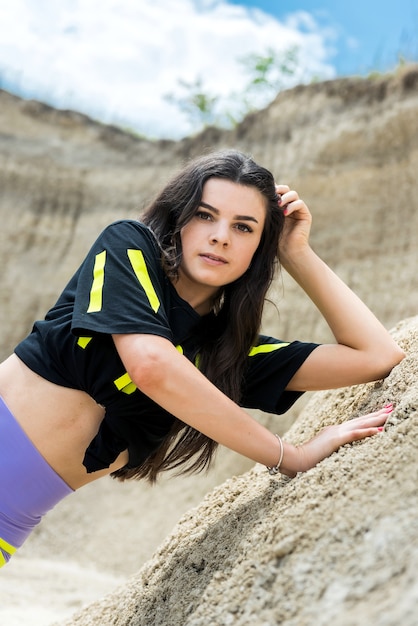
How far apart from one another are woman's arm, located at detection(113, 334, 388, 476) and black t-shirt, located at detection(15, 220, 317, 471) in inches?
2.2

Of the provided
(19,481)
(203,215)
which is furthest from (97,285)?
(19,481)

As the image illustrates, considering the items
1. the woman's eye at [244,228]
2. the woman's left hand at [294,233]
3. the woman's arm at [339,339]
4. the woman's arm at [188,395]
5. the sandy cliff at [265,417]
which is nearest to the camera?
the sandy cliff at [265,417]

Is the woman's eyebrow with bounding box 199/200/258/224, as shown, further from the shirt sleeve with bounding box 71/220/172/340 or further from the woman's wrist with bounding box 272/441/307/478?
the woman's wrist with bounding box 272/441/307/478

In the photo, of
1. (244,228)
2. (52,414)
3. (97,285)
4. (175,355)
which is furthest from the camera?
(244,228)

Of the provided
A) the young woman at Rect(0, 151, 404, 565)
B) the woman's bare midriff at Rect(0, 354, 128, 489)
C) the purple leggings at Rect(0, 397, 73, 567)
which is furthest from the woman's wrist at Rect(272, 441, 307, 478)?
the purple leggings at Rect(0, 397, 73, 567)

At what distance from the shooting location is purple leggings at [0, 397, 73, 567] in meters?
2.03

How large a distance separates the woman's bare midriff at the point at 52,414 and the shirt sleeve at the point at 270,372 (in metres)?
0.55

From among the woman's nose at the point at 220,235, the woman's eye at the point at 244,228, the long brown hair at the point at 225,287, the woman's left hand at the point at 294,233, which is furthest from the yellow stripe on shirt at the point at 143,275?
the woman's left hand at the point at 294,233

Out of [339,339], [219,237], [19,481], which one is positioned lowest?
[19,481]

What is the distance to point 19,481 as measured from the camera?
205cm

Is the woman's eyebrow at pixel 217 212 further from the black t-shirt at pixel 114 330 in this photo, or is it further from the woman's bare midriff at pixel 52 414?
the woman's bare midriff at pixel 52 414

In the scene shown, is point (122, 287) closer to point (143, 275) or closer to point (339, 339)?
point (143, 275)

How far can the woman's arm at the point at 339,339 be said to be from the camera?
2330mm

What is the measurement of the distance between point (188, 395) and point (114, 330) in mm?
255
